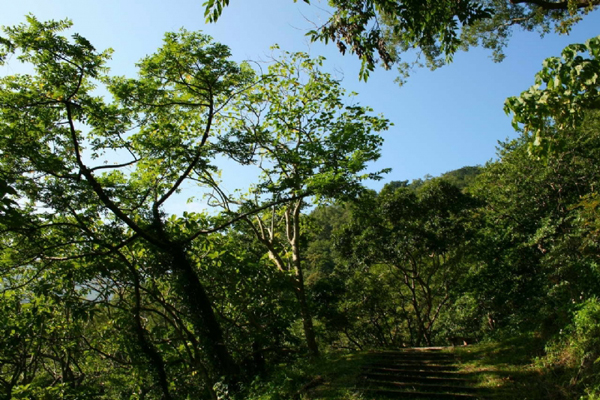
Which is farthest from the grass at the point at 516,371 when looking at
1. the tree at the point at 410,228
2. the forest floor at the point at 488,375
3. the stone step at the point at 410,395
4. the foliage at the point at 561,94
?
the foliage at the point at 561,94

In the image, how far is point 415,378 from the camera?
7152 millimetres

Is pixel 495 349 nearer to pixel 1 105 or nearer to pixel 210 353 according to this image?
pixel 210 353

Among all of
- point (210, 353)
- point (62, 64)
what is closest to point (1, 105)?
point (62, 64)

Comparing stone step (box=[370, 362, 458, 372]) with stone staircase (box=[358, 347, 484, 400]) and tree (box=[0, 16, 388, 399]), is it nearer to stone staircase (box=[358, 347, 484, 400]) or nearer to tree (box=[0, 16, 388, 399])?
stone staircase (box=[358, 347, 484, 400])

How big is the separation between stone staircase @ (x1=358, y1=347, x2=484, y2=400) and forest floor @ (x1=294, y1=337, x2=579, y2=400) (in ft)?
0.12

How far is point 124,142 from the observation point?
7277 millimetres

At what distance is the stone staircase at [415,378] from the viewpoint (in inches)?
242

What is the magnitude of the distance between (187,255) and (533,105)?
672 cm

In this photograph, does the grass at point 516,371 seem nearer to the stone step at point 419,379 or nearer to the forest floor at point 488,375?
the forest floor at point 488,375

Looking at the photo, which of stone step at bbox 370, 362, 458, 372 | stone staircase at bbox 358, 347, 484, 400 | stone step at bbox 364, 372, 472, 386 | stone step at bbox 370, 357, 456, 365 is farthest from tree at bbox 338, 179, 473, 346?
stone step at bbox 364, 372, 472, 386

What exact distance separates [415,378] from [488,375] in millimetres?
1399

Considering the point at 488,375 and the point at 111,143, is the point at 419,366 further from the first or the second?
the point at 111,143

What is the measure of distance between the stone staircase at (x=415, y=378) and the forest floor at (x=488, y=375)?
38 mm

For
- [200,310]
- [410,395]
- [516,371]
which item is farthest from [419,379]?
[200,310]
